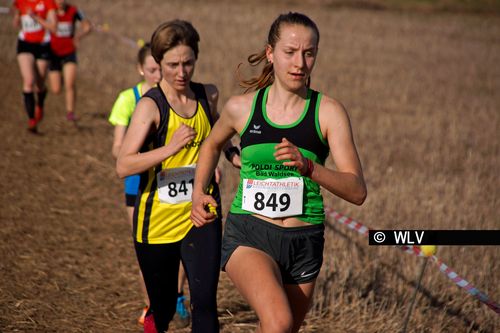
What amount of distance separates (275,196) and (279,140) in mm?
279

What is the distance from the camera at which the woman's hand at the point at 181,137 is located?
14.5 feet

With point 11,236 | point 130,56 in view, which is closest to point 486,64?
point 130,56

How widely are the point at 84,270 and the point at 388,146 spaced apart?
6.31 m

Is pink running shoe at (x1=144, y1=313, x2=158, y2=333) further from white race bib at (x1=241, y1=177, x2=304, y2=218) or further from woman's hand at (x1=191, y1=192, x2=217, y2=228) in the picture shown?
white race bib at (x1=241, y1=177, x2=304, y2=218)

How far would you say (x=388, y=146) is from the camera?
12234 mm

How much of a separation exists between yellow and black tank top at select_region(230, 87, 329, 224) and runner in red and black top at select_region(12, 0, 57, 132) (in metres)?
7.85

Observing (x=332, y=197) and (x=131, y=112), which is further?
(x=332, y=197)

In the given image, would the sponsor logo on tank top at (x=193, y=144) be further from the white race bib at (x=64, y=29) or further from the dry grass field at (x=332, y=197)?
the white race bib at (x=64, y=29)

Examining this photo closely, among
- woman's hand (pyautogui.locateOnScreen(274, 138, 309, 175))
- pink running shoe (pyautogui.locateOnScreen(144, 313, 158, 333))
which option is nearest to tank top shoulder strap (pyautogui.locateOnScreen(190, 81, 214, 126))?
pink running shoe (pyautogui.locateOnScreen(144, 313, 158, 333))

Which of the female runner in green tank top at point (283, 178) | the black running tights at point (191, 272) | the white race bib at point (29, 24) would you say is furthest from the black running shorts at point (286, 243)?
the white race bib at point (29, 24)

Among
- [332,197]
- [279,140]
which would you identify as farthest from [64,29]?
[279,140]

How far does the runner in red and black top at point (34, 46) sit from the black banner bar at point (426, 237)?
28.0ft

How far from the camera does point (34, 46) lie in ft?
37.9

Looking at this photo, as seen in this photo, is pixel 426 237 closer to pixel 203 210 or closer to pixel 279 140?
pixel 279 140
